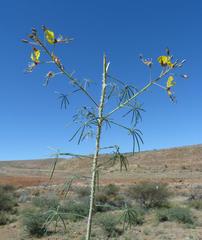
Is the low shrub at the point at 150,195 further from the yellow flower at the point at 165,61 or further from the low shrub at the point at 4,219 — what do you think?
the yellow flower at the point at 165,61

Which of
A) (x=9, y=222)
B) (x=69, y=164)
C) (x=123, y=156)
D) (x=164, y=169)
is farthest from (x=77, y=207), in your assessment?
(x=69, y=164)

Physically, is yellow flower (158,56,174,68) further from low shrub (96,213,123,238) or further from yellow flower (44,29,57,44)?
low shrub (96,213,123,238)

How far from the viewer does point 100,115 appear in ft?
10.0

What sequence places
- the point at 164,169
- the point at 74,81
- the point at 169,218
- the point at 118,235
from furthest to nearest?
the point at 164,169, the point at 169,218, the point at 118,235, the point at 74,81

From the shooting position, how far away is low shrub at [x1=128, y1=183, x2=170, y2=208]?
25.1 metres

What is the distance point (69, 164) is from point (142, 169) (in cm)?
3341

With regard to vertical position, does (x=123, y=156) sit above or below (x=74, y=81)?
below

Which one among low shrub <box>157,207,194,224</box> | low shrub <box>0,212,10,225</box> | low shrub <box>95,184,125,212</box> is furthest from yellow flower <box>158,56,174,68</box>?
low shrub <box>95,184,125,212</box>

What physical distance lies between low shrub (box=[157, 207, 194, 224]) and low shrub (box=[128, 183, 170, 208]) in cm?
531

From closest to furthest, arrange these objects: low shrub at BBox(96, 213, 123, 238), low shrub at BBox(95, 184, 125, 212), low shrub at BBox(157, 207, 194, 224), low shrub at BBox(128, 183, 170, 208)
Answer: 1. low shrub at BBox(96, 213, 123, 238)
2. low shrub at BBox(157, 207, 194, 224)
3. low shrub at BBox(128, 183, 170, 208)
4. low shrub at BBox(95, 184, 125, 212)

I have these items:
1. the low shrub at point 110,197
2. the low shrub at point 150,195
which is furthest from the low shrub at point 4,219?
the low shrub at point 150,195

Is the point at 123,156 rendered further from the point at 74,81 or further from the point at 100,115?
the point at 74,81

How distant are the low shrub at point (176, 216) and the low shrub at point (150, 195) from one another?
5.31 m

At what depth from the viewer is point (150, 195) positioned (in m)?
25.6
